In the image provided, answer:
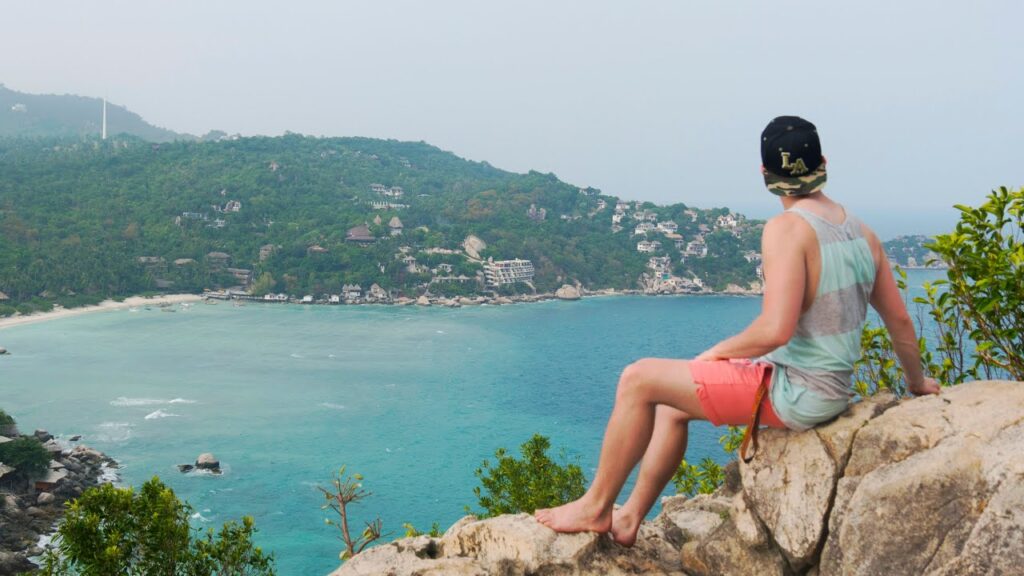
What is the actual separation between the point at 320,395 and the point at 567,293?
1120 inches

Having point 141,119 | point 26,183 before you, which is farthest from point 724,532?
point 141,119

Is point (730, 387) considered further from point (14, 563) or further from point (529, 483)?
point (14, 563)

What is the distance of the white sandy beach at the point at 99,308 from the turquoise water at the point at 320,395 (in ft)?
3.33

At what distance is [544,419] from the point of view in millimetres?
25953

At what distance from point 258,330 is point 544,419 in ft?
67.1

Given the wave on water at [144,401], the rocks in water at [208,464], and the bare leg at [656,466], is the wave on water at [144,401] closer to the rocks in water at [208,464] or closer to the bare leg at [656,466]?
the rocks in water at [208,464]

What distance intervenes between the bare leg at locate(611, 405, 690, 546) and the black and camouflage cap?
0.81 m

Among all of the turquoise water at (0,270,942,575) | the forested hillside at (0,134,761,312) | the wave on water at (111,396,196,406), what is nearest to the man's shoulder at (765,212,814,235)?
the turquoise water at (0,270,942,575)

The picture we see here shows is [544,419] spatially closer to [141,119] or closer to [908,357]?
[908,357]

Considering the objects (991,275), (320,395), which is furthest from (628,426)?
(320,395)

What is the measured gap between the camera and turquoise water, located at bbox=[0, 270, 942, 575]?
63.0 ft

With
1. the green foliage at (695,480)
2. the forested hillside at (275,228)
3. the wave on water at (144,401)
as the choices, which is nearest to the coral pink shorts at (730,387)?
the green foliage at (695,480)

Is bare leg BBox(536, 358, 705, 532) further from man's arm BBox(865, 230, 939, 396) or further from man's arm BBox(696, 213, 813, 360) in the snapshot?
man's arm BBox(865, 230, 939, 396)

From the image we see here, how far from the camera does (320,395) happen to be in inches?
1110
